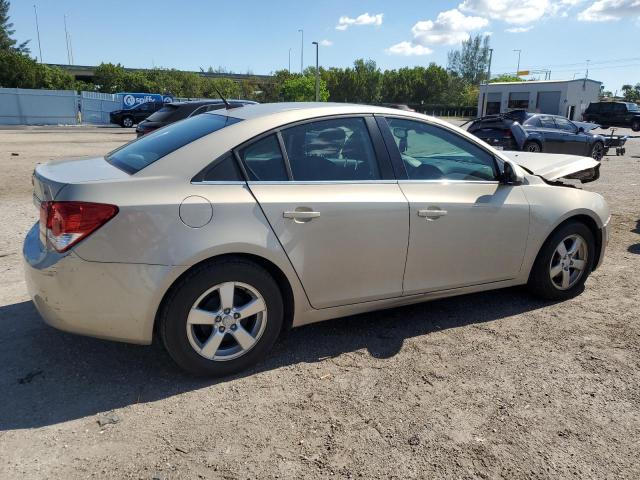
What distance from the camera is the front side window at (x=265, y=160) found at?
3.16 meters

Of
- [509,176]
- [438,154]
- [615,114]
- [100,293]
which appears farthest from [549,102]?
[100,293]

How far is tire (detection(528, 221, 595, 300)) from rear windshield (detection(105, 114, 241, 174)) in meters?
2.73

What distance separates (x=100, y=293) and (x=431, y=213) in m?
2.16

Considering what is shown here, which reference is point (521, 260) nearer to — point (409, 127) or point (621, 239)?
point (409, 127)

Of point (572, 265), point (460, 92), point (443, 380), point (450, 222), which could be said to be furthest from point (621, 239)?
point (460, 92)

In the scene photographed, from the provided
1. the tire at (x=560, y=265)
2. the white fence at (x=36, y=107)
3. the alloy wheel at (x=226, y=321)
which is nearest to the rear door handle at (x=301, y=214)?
the alloy wheel at (x=226, y=321)

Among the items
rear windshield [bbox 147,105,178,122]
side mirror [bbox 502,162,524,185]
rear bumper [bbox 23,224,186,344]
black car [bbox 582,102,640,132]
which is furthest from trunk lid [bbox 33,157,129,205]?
black car [bbox 582,102,640,132]

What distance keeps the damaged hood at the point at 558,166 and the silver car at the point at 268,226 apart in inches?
27.5

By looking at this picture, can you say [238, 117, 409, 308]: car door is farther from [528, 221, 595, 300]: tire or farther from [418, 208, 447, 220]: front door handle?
[528, 221, 595, 300]: tire

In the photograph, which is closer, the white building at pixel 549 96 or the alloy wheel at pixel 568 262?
the alloy wheel at pixel 568 262

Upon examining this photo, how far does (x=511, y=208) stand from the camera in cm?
396

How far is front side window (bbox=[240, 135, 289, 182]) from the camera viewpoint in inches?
124

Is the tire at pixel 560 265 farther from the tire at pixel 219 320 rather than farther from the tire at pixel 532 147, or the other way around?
the tire at pixel 532 147

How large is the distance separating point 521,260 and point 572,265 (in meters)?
0.67
